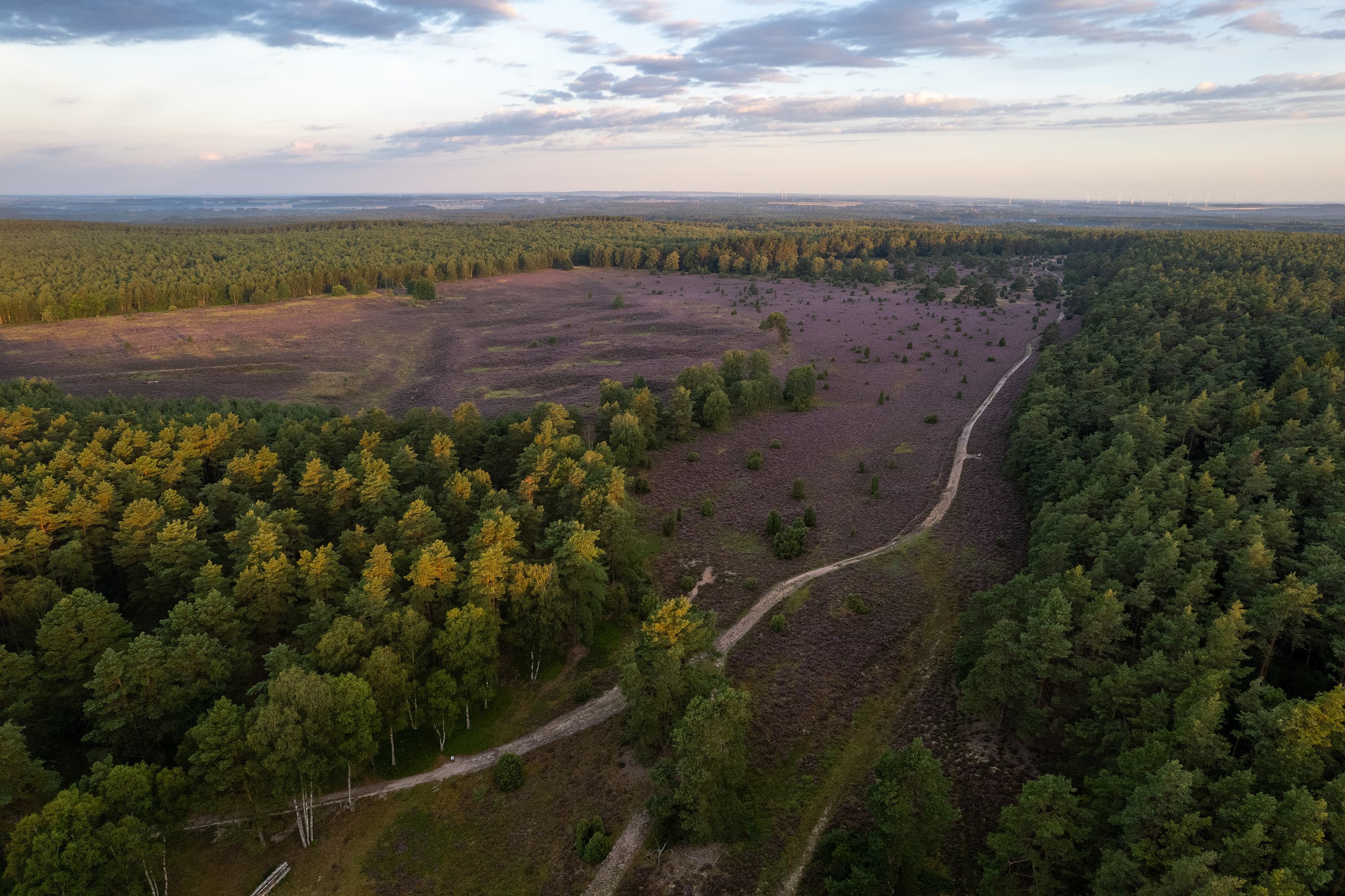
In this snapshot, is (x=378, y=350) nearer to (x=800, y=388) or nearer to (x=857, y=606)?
(x=800, y=388)

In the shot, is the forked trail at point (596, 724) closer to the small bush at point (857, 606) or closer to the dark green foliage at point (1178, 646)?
the small bush at point (857, 606)

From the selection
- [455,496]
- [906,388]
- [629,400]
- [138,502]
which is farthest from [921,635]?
[906,388]

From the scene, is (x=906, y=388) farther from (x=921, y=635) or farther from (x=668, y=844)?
(x=668, y=844)

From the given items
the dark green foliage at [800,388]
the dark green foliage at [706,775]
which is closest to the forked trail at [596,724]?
the dark green foliage at [706,775]

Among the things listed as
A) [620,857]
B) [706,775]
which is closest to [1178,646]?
[706,775]

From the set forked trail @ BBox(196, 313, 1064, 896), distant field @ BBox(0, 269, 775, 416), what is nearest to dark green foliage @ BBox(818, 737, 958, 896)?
forked trail @ BBox(196, 313, 1064, 896)

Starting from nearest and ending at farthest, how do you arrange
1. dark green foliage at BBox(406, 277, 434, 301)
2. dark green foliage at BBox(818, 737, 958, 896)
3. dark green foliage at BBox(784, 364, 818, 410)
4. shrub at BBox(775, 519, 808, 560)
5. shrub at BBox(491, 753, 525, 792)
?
dark green foliage at BBox(818, 737, 958, 896) → shrub at BBox(491, 753, 525, 792) → shrub at BBox(775, 519, 808, 560) → dark green foliage at BBox(784, 364, 818, 410) → dark green foliage at BBox(406, 277, 434, 301)

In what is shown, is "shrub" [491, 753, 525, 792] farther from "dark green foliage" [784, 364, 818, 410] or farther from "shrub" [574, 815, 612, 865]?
"dark green foliage" [784, 364, 818, 410]
